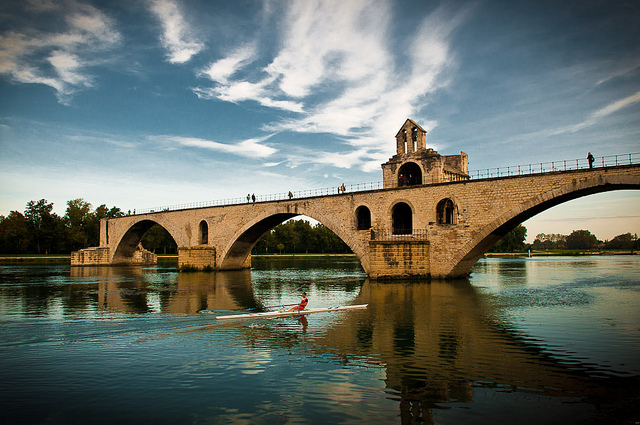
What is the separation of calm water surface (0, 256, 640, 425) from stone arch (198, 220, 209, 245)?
31702 mm

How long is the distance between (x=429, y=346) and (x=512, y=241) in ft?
320

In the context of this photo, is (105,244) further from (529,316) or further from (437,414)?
(437,414)

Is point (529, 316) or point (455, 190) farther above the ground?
point (455, 190)

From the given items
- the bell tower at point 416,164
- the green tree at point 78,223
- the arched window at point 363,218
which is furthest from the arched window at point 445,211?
the green tree at point 78,223

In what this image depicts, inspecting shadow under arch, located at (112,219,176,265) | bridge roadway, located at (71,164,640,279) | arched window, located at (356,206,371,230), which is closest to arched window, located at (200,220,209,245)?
bridge roadway, located at (71,164,640,279)

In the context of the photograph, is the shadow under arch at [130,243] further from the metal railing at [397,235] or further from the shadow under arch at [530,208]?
the shadow under arch at [530,208]

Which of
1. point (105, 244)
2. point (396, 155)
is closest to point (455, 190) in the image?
point (396, 155)

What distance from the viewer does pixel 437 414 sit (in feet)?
24.9

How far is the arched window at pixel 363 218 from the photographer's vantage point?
36463 millimetres

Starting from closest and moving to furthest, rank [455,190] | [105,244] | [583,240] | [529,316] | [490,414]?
[490,414] → [529,316] → [455,190] → [105,244] → [583,240]

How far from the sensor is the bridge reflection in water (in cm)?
875

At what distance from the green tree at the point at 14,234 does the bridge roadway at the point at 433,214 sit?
193 feet

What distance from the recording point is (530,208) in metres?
26.1

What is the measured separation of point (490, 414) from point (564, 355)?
4.92m
